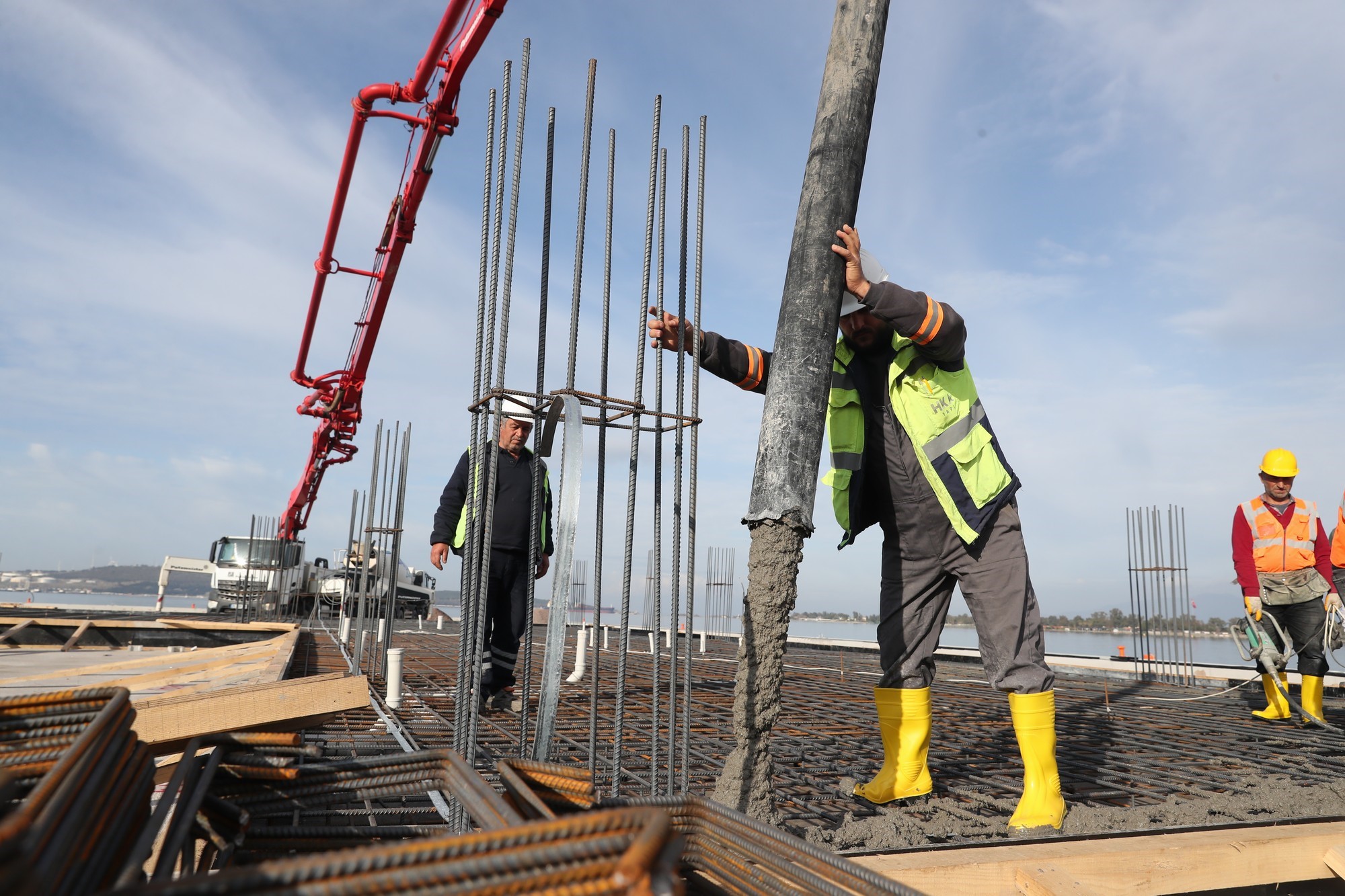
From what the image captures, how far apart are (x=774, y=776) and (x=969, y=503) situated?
1289 mm

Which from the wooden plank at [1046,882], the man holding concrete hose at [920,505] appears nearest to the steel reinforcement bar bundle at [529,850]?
the wooden plank at [1046,882]

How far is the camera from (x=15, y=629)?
7.65 metres

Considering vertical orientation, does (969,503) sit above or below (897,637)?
above

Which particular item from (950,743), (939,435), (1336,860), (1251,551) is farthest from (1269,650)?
(939,435)

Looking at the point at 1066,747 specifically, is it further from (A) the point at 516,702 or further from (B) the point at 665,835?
(B) the point at 665,835

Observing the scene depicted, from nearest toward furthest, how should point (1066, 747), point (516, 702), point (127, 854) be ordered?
point (127, 854) < point (1066, 747) < point (516, 702)

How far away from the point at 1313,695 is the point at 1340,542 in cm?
109

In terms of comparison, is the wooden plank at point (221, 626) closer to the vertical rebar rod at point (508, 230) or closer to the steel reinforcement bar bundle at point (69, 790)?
the vertical rebar rod at point (508, 230)

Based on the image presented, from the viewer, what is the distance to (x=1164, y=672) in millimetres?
8953

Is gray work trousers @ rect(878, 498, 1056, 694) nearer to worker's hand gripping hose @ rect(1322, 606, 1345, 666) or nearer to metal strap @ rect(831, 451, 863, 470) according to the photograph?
metal strap @ rect(831, 451, 863, 470)

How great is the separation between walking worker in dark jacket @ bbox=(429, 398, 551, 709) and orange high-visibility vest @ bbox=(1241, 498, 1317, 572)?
15.6 ft

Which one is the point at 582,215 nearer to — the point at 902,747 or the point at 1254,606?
the point at 902,747

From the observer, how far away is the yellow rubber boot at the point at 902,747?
2865 mm

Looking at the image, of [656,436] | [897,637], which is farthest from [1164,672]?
[656,436]
